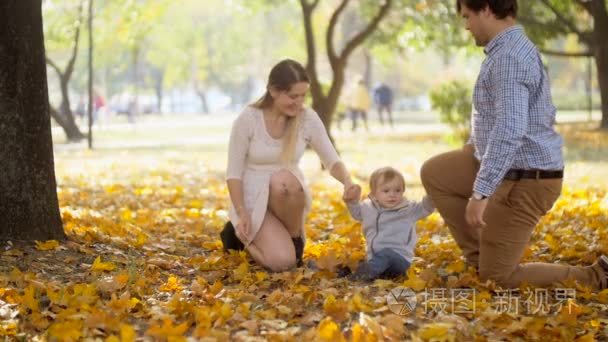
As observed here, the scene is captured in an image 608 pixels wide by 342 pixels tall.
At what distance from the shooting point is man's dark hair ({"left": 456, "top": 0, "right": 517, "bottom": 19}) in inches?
184

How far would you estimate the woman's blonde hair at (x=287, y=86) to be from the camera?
5.62 metres

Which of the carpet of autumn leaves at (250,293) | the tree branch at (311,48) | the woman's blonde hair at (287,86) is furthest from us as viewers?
the tree branch at (311,48)

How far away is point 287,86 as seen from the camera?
5664 millimetres

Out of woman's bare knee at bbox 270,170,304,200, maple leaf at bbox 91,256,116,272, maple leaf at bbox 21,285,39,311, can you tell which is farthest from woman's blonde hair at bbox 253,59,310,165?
maple leaf at bbox 21,285,39,311

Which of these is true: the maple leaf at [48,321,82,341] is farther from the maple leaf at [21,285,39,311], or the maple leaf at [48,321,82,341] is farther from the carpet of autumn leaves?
the maple leaf at [21,285,39,311]

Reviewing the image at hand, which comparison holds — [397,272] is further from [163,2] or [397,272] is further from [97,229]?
[163,2]

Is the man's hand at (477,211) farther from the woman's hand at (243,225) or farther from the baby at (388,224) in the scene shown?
the woman's hand at (243,225)

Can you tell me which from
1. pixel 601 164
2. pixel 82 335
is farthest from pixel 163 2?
pixel 82 335

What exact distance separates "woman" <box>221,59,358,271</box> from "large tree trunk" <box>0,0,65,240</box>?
1.38m

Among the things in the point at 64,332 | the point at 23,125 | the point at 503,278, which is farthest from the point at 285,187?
the point at 64,332

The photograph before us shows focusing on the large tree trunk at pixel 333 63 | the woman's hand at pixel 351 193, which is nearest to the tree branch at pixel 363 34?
the large tree trunk at pixel 333 63

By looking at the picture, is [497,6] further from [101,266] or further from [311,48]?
[311,48]

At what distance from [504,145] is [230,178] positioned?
2.02 metres

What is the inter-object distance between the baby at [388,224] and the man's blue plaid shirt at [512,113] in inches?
25.0
